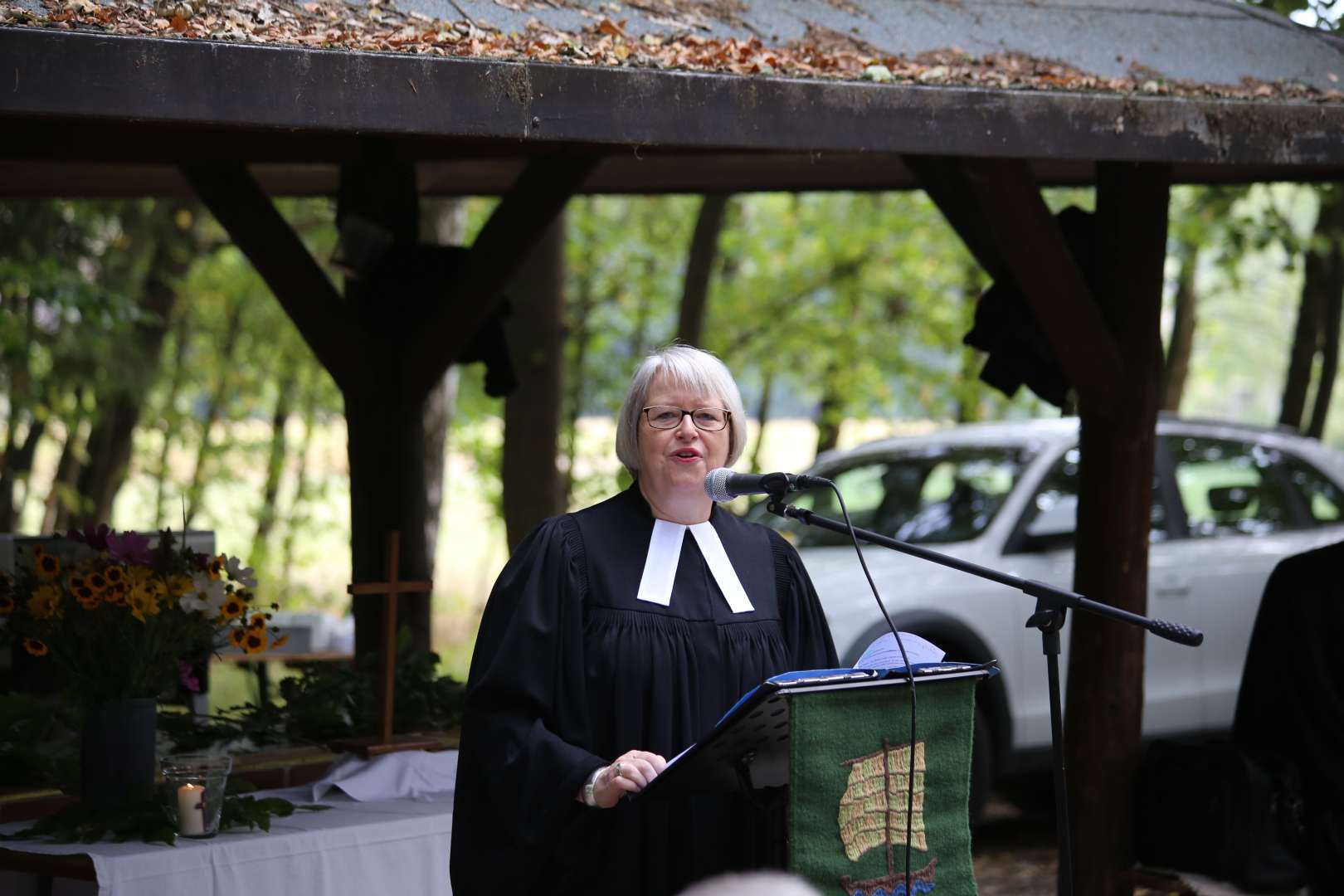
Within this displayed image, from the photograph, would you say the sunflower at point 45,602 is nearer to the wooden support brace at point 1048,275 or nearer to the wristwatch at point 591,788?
the wristwatch at point 591,788

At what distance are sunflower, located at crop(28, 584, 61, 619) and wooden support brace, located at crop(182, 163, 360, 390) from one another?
94.5 inches

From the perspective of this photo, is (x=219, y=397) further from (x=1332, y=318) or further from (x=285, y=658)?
(x=1332, y=318)

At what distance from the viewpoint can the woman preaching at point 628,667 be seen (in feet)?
10.3

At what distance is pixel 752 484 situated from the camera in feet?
9.82

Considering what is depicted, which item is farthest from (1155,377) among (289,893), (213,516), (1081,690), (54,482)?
(213,516)

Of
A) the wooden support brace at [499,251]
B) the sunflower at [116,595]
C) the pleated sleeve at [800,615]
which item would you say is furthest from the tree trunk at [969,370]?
the pleated sleeve at [800,615]

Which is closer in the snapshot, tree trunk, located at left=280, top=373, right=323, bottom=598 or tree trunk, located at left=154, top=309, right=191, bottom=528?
tree trunk, located at left=154, top=309, right=191, bottom=528

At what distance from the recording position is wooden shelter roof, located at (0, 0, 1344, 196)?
3285 mm

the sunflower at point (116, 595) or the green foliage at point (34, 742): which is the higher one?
the sunflower at point (116, 595)

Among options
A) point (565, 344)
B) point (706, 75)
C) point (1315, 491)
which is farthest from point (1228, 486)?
point (706, 75)

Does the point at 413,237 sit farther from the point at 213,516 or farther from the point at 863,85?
the point at 213,516

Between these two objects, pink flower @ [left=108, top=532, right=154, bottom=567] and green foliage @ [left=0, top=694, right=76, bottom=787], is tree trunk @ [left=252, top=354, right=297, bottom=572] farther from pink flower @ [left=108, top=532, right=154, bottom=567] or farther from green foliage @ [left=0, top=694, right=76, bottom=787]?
pink flower @ [left=108, top=532, right=154, bottom=567]

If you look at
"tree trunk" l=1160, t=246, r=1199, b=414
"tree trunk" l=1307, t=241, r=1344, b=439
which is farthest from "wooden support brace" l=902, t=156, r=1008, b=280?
"tree trunk" l=1160, t=246, r=1199, b=414

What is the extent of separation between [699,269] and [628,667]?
9040mm
